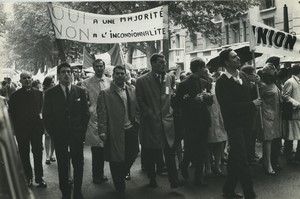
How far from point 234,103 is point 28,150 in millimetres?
2258

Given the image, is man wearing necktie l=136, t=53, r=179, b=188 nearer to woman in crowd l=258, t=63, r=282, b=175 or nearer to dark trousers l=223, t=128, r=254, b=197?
dark trousers l=223, t=128, r=254, b=197

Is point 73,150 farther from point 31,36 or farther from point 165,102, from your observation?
point 31,36

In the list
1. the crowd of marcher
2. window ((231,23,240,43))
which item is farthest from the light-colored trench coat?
window ((231,23,240,43))

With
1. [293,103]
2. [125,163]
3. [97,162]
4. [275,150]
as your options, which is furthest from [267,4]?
[97,162]

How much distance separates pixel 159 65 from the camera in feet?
16.2

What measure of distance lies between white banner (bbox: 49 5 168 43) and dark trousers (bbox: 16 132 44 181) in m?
1.24

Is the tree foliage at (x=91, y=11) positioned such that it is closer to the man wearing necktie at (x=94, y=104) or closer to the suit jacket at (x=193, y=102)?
the man wearing necktie at (x=94, y=104)

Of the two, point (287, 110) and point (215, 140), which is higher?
point (287, 110)

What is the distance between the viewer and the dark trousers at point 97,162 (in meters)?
5.30

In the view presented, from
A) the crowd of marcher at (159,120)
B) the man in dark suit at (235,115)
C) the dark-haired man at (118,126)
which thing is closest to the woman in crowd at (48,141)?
the crowd of marcher at (159,120)

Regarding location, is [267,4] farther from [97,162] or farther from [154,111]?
[97,162]

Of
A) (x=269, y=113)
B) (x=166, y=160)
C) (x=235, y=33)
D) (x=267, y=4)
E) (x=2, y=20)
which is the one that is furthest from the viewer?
(x=235, y=33)

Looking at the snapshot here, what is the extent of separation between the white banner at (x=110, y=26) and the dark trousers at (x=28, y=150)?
1.24 metres

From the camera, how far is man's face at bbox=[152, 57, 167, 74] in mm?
4918
